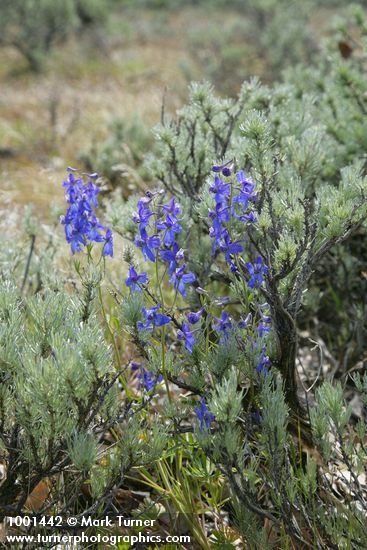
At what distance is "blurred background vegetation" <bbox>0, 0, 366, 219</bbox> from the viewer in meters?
6.21

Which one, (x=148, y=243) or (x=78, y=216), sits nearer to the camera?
(x=148, y=243)

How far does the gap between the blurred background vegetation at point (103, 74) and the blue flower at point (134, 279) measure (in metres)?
1.40

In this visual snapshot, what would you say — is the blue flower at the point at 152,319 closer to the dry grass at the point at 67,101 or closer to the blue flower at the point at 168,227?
the blue flower at the point at 168,227

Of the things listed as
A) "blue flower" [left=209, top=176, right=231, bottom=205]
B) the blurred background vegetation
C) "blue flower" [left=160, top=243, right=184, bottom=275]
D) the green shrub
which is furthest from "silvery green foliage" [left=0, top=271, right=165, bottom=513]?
the green shrub

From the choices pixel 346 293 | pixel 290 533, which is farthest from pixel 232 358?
A: pixel 346 293

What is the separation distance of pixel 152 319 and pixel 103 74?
12382 millimetres

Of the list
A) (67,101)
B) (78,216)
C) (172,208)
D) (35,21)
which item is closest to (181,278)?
(172,208)

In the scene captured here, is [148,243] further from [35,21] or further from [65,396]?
[35,21]

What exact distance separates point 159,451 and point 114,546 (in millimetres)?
398

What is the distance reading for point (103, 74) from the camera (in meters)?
13.4

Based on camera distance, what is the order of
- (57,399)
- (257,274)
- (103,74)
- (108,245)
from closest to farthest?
(57,399) → (257,274) → (108,245) → (103,74)

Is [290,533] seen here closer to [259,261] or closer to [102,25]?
[259,261]

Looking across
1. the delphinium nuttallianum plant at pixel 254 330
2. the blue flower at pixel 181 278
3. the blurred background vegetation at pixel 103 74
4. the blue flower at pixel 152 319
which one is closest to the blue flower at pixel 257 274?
the delphinium nuttallianum plant at pixel 254 330

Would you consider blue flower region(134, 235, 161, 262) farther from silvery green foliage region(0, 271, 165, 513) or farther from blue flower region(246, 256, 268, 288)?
blue flower region(246, 256, 268, 288)
